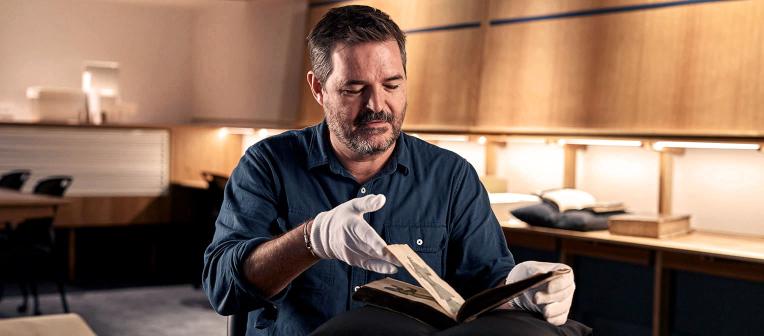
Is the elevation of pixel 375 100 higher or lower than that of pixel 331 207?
higher

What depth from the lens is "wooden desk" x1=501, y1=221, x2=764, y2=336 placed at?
10.9 feet

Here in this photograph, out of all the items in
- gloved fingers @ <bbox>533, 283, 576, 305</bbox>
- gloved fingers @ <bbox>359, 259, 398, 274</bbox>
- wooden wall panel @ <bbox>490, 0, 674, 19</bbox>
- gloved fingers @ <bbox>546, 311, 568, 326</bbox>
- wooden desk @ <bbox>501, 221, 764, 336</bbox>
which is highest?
wooden wall panel @ <bbox>490, 0, 674, 19</bbox>

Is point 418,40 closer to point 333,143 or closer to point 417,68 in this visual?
point 417,68

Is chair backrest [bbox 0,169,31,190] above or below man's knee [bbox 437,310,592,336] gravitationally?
below

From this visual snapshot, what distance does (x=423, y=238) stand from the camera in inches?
68.7

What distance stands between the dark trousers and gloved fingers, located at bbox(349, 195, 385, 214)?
16 cm

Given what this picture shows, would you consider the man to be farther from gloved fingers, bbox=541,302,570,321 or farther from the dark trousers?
the dark trousers

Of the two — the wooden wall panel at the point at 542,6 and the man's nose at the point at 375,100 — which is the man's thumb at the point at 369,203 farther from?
the wooden wall panel at the point at 542,6

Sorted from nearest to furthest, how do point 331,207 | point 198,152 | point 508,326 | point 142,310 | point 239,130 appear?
point 508,326 < point 331,207 < point 142,310 < point 198,152 < point 239,130

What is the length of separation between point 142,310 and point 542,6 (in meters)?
3.00

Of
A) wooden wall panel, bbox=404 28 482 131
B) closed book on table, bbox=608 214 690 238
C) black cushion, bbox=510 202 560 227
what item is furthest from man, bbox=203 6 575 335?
wooden wall panel, bbox=404 28 482 131

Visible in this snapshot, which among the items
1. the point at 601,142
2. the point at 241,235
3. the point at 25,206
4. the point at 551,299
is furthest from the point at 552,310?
the point at 25,206

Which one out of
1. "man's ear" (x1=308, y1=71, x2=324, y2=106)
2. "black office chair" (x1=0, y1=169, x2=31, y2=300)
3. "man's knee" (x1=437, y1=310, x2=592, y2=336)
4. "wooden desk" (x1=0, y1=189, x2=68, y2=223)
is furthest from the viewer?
"black office chair" (x1=0, y1=169, x2=31, y2=300)

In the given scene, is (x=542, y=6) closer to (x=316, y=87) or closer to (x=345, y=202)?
(x=316, y=87)
